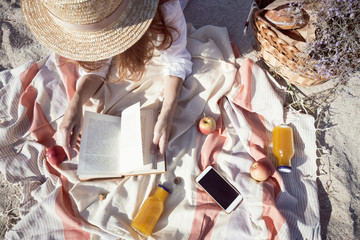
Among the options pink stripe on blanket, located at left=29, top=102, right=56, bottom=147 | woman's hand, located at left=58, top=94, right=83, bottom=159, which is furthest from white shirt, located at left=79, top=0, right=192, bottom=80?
pink stripe on blanket, located at left=29, top=102, right=56, bottom=147

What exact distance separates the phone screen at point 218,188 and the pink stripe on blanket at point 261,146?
0.73ft

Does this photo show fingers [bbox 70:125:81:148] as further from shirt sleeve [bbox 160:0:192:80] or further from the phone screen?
the phone screen

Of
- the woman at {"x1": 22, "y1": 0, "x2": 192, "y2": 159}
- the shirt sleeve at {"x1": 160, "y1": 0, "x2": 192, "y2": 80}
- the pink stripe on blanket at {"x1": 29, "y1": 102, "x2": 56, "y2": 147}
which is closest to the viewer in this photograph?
the woman at {"x1": 22, "y1": 0, "x2": 192, "y2": 159}

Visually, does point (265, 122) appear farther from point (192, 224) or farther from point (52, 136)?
point (52, 136)

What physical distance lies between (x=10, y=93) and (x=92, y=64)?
90cm

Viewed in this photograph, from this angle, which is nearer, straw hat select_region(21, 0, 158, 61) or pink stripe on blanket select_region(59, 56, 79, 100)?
straw hat select_region(21, 0, 158, 61)

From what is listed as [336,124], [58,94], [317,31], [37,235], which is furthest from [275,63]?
[37,235]

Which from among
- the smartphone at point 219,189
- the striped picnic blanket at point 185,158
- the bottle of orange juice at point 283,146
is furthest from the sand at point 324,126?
the smartphone at point 219,189

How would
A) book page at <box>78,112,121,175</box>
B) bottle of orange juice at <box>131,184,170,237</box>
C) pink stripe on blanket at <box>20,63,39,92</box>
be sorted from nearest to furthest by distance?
book page at <box>78,112,121,175</box> < bottle of orange juice at <box>131,184,170,237</box> < pink stripe on blanket at <box>20,63,39,92</box>

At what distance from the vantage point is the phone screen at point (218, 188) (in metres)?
1.74

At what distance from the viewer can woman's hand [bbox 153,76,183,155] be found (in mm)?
1641

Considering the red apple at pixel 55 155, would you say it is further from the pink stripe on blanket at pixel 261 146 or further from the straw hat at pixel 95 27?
the pink stripe on blanket at pixel 261 146

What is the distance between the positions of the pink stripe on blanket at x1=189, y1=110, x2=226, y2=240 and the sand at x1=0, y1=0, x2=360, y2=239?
75 cm

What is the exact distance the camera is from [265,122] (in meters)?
1.98
